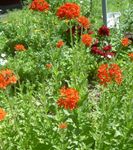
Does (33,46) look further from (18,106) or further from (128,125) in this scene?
(128,125)

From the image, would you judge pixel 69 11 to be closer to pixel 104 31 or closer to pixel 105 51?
pixel 105 51

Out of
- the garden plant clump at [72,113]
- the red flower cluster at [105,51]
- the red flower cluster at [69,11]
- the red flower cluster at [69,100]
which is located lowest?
the red flower cluster at [105,51]

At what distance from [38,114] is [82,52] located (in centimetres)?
159

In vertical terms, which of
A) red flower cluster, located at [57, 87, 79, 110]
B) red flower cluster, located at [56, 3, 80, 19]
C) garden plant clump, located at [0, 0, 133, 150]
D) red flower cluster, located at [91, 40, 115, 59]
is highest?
red flower cluster, located at [56, 3, 80, 19]

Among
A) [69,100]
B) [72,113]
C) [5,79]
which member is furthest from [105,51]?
[69,100]

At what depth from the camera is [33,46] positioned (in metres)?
6.76

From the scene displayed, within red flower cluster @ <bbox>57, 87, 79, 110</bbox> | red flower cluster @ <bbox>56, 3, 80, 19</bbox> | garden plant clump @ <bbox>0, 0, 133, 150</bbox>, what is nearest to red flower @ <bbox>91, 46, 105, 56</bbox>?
garden plant clump @ <bbox>0, 0, 133, 150</bbox>

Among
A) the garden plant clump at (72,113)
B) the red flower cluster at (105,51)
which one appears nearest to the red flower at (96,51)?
the red flower cluster at (105,51)

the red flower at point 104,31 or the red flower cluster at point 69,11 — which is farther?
the red flower at point 104,31

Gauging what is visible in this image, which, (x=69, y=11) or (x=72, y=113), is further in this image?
(x=69, y=11)

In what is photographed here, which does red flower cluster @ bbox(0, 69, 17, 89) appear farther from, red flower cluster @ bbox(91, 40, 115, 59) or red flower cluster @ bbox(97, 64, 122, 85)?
red flower cluster @ bbox(91, 40, 115, 59)

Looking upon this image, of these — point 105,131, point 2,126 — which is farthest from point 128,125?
point 2,126

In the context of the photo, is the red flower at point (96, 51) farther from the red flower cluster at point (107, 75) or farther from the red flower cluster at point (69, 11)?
the red flower cluster at point (107, 75)

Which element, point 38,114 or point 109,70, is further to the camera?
point 38,114
